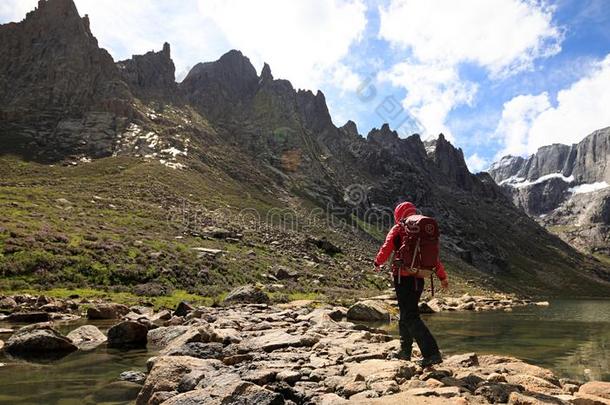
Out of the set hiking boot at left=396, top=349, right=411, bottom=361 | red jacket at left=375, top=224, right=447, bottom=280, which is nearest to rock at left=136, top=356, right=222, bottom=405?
hiking boot at left=396, top=349, right=411, bottom=361

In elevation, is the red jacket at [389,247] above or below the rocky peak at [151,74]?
below

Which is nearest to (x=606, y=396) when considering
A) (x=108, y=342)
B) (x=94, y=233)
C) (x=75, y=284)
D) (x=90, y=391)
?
(x=90, y=391)

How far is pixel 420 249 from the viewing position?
10.5 metres

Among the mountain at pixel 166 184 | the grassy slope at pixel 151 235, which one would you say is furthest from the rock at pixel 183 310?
the mountain at pixel 166 184

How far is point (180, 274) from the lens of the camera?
1650 inches

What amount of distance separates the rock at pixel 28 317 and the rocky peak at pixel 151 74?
14027cm

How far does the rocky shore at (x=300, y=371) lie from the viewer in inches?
314

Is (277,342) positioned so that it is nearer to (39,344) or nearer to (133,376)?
(133,376)

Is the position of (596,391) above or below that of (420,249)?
below

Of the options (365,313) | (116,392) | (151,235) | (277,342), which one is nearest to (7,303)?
(116,392)

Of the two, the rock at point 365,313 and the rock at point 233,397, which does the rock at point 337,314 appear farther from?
the rock at point 233,397

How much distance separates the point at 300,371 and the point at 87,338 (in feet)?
36.0

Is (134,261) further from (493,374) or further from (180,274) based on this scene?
(493,374)

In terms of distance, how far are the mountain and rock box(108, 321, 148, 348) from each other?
20.4m
